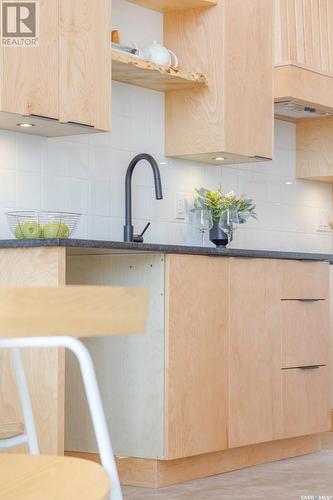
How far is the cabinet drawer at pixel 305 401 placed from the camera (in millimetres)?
4438

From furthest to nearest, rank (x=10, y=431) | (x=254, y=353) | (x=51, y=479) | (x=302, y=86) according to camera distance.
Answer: (x=302, y=86) → (x=254, y=353) → (x=10, y=431) → (x=51, y=479)

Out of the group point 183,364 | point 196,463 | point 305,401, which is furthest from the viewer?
point 305,401

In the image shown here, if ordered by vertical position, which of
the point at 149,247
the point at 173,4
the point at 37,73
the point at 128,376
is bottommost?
the point at 128,376

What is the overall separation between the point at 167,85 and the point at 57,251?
65.2 inches

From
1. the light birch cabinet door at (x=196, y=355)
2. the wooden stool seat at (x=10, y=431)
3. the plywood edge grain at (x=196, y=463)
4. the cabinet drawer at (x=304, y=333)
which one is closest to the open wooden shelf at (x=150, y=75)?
the light birch cabinet door at (x=196, y=355)

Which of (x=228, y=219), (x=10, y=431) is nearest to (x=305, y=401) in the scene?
(x=228, y=219)

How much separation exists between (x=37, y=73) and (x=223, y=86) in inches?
50.0

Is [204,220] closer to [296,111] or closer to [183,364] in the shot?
[296,111]

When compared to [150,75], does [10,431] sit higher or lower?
lower

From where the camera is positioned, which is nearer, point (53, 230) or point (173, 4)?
point (53, 230)

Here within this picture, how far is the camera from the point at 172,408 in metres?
3.78

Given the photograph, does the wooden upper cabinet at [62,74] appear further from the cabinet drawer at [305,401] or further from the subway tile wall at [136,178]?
the cabinet drawer at [305,401]

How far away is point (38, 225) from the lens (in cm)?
366

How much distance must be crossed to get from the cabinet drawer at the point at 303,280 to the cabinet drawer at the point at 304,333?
34 millimetres
